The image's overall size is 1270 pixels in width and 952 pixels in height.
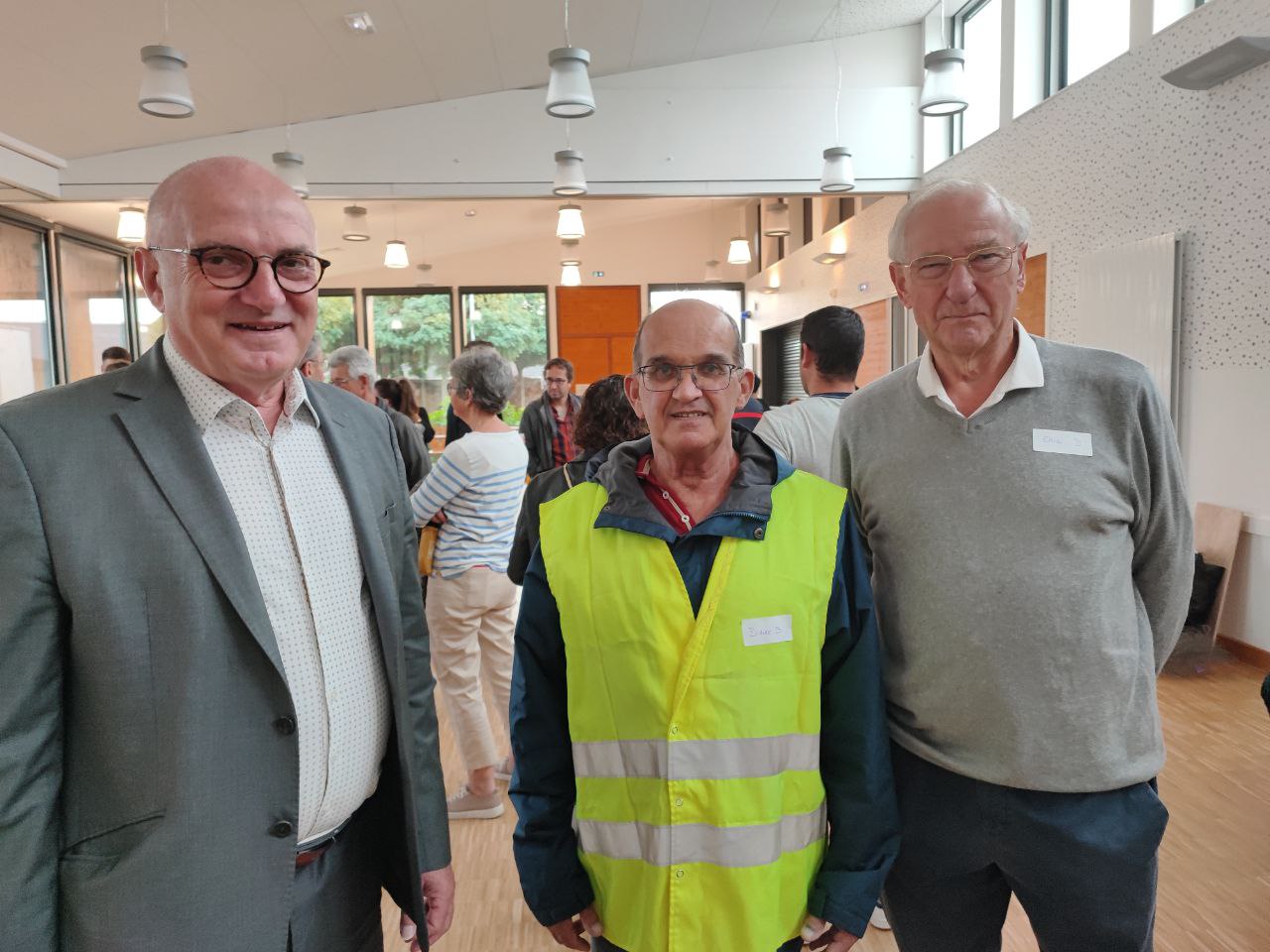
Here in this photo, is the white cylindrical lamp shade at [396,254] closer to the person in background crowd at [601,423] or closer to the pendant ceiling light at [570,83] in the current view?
the pendant ceiling light at [570,83]

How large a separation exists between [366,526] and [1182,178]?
5.97m

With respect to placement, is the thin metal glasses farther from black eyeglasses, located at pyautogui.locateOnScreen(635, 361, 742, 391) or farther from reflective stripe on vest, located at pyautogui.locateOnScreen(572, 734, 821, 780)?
reflective stripe on vest, located at pyautogui.locateOnScreen(572, 734, 821, 780)

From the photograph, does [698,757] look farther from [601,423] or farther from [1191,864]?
[1191,864]

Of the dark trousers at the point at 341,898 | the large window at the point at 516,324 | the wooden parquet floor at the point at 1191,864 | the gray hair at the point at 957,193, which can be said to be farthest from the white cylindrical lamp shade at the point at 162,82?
the large window at the point at 516,324

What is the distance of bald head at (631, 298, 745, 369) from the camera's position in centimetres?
146

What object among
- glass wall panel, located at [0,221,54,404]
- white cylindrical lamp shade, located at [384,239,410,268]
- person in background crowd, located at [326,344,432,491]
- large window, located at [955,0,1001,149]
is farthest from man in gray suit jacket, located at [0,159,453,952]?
white cylindrical lamp shade, located at [384,239,410,268]

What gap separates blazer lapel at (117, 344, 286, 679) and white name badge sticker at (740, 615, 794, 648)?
0.69 meters

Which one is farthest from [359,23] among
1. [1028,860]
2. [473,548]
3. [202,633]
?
[1028,860]

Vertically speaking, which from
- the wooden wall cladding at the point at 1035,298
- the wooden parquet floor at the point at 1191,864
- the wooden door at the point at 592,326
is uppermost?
the wooden door at the point at 592,326

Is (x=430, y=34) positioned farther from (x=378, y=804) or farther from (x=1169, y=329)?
(x=378, y=804)

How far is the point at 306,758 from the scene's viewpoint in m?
1.28

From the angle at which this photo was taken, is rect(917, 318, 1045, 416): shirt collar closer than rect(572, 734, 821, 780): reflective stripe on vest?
No

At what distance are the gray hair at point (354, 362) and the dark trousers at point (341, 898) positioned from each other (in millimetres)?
3400

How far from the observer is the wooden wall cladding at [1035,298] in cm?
718
